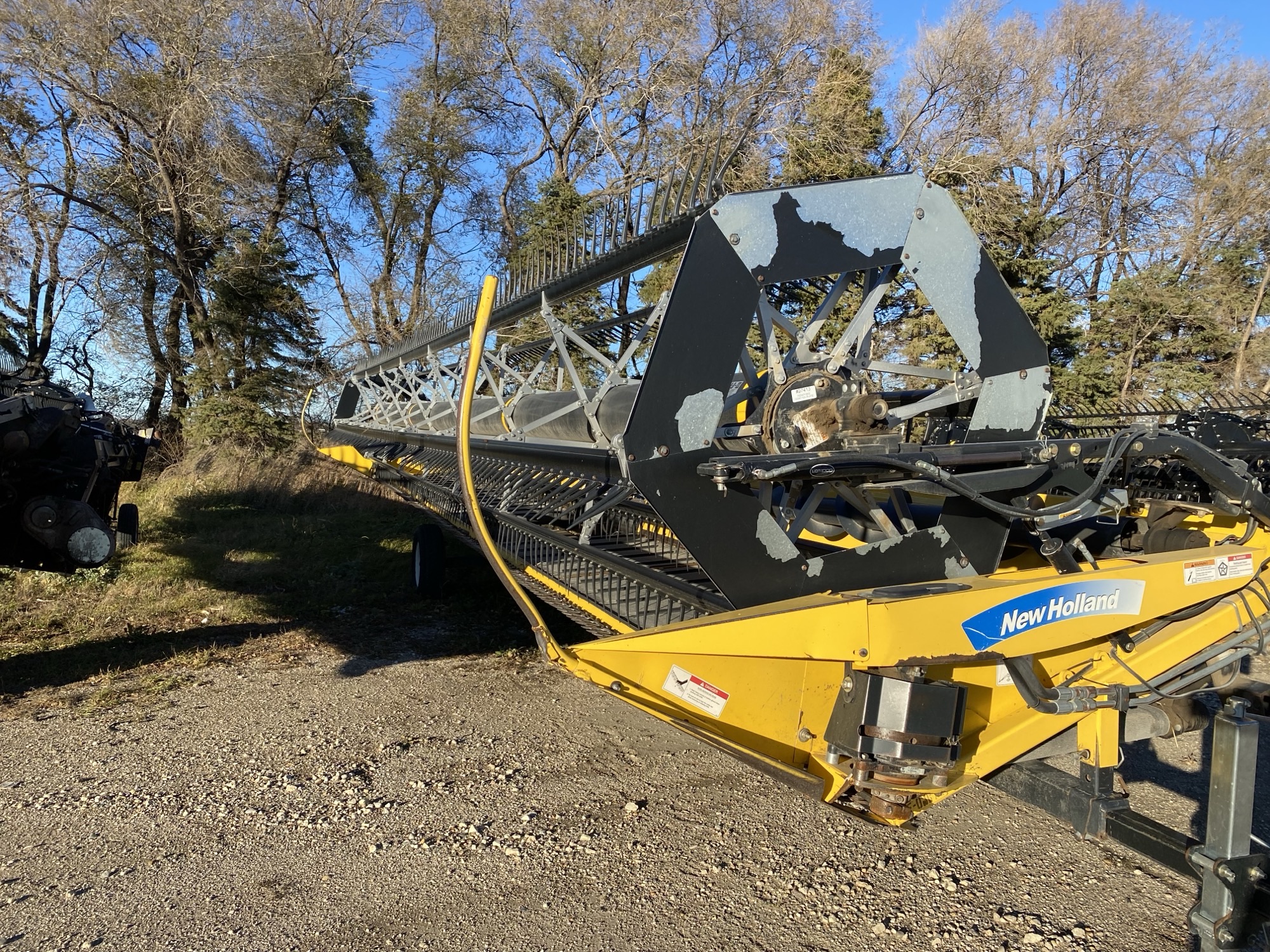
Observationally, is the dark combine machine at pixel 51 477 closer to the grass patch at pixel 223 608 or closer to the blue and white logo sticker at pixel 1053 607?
the grass patch at pixel 223 608

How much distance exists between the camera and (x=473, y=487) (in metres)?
2.58

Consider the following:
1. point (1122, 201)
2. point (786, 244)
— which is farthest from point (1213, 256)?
point (786, 244)

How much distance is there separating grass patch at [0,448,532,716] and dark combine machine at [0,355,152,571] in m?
0.88

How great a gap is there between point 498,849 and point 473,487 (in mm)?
1819

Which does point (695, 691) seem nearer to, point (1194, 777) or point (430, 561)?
point (1194, 777)

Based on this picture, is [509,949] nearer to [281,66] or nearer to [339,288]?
[281,66]

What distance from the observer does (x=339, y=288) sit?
23.7m

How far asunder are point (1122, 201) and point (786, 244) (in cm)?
2237

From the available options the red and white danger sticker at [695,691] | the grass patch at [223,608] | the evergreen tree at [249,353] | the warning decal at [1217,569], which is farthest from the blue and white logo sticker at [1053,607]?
the evergreen tree at [249,353]

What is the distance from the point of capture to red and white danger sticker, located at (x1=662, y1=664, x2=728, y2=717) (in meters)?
2.60

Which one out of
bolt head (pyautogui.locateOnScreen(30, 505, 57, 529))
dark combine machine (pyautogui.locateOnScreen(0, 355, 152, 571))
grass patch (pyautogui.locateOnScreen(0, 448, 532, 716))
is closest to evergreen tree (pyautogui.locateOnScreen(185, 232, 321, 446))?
grass patch (pyautogui.locateOnScreen(0, 448, 532, 716))

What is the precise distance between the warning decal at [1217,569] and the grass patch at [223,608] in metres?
4.92

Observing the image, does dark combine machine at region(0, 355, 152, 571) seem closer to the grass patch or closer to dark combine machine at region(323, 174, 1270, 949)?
the grass patch

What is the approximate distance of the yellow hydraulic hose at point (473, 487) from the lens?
8.08 ft
